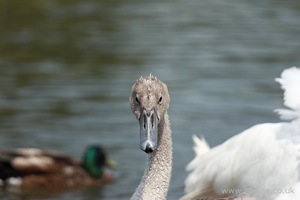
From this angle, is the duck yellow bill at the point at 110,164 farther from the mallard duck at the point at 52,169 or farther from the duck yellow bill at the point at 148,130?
the duck yellow bill at the point at 148,130

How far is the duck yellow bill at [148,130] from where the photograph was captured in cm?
605

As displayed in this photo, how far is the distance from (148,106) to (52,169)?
5.16 m

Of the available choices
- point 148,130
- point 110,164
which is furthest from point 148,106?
point 110,164

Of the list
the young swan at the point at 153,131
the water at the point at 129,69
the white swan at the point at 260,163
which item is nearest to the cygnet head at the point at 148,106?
the young swan at the point at 153,131

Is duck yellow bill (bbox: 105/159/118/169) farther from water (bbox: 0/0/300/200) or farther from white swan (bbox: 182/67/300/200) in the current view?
white swan (bbox: 182/67/300/200)

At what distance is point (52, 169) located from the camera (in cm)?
1115

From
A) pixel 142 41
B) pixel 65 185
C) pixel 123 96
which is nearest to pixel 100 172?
pixel 65 185

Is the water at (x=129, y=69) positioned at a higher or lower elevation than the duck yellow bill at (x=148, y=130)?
higher

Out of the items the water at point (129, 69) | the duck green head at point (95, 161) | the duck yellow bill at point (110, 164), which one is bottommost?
the duck yellow bill at point (110, 164)

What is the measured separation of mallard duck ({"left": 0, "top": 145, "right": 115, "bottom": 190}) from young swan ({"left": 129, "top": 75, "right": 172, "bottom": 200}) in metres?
4.51

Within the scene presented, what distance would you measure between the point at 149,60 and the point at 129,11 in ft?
8.90

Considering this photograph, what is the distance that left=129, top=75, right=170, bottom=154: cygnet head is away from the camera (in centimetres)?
607

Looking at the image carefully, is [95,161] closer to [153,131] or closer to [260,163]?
[260,163]

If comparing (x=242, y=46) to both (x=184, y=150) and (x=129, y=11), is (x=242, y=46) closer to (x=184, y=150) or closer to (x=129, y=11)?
(x=129, y=11)
